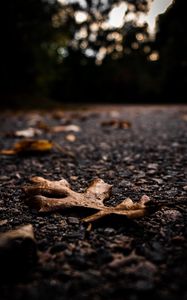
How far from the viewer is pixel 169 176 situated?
→ 122 centimetres

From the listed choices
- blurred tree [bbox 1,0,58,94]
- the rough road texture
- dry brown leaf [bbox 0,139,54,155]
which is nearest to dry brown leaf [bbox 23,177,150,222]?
the rough road texture

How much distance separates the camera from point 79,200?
90 centimetres

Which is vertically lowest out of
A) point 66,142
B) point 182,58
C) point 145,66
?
point 66,142

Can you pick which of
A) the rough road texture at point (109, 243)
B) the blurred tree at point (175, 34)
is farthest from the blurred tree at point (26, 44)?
the rough road texture at point (109, 243)

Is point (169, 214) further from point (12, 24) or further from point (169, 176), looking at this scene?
point (12, 24)

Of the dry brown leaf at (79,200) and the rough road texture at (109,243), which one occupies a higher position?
the dry brown leaf at (79,200)

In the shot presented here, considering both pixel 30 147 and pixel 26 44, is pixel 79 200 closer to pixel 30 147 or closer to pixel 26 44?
pixel 30 147

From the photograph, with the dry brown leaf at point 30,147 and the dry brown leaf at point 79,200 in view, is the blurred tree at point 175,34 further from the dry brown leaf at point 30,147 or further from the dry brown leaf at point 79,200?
the dry brown leaf at point 79,200

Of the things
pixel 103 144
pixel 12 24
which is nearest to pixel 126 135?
pixel 103 144

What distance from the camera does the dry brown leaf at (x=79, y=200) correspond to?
2.66 feet

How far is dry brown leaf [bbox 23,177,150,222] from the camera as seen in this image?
2.66ft

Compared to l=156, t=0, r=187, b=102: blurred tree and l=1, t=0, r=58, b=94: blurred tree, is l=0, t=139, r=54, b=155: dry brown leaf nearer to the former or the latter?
l=156, t=0, r=187, b=102: blurred tree

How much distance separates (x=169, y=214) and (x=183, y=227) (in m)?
0.08

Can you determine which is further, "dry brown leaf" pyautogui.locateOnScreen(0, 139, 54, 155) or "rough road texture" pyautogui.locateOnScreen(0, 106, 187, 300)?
"dry brown leaf" pyautogui.locateOnScreen(0, 139, 54, 155)
